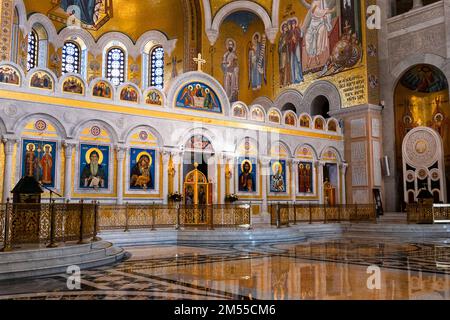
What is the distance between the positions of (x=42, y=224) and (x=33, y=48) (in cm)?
1764

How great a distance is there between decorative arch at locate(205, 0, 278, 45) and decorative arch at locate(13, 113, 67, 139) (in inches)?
528

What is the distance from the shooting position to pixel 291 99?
81.9ft

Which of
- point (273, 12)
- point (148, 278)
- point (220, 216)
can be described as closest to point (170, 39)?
point (273, 12)

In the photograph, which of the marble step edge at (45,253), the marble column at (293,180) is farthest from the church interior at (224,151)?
the marble column at (293,180)

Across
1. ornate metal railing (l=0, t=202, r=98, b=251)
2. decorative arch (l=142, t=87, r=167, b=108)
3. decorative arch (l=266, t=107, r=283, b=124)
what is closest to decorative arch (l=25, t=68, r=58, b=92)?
decorative arch (l=142, t=87, r=167, b=108)

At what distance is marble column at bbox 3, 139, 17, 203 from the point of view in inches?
492

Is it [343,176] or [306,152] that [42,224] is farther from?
[343,176]

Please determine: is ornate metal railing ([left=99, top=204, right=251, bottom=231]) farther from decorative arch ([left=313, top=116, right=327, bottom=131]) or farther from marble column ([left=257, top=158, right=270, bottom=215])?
decorative arch ([left=313, top=116, right=327, bottom=131])

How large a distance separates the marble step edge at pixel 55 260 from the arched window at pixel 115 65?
60.2 feet

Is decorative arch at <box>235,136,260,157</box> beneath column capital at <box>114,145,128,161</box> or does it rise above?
above

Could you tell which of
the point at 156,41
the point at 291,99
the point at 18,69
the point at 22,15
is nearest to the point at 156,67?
the point at 156,41

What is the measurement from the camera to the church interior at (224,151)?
288 inches

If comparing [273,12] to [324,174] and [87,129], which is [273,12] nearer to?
[324,174]

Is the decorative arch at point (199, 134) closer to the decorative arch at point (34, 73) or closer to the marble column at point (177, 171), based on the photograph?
the marble column at point (177, 171)
